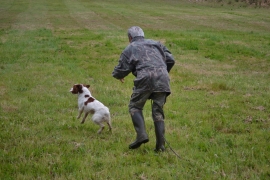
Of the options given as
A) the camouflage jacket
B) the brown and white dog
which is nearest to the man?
the camouflage jacket

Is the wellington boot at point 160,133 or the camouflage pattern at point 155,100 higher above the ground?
the camouflage pattern at point 155,100

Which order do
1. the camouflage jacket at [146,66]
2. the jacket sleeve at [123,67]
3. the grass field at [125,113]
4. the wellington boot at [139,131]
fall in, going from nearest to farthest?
the grass field at [125,113] < the camouflage jacket at [146,66] < the wellington boot at [139,131] < the jacket sleeve at [123,67]

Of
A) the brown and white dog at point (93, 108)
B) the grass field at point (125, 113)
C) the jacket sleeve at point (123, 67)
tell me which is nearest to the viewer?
the grass field at point (125, 113)

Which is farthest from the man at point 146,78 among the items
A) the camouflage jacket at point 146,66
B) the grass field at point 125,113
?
the grass field at point 125,113

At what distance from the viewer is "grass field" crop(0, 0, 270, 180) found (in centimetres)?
602

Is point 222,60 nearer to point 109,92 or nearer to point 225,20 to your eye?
point 109,92

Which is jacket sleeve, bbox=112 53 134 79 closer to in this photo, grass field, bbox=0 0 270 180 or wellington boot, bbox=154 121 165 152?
wellington boot, bbox=154 121 165 152

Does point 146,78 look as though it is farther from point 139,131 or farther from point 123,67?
point 139,131

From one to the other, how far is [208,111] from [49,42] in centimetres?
1406

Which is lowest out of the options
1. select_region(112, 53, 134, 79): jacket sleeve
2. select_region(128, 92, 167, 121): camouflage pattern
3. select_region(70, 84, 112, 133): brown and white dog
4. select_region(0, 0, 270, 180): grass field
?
select_region(0, 0, 270, 180): grass field

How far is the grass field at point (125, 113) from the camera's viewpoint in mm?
6023

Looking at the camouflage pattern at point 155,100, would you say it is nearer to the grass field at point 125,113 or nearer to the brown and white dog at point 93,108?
the grass field at point 125,113

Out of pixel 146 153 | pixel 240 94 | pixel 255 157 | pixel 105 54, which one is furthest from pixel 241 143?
pixel 105 54

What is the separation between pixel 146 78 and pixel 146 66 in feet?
0.68
